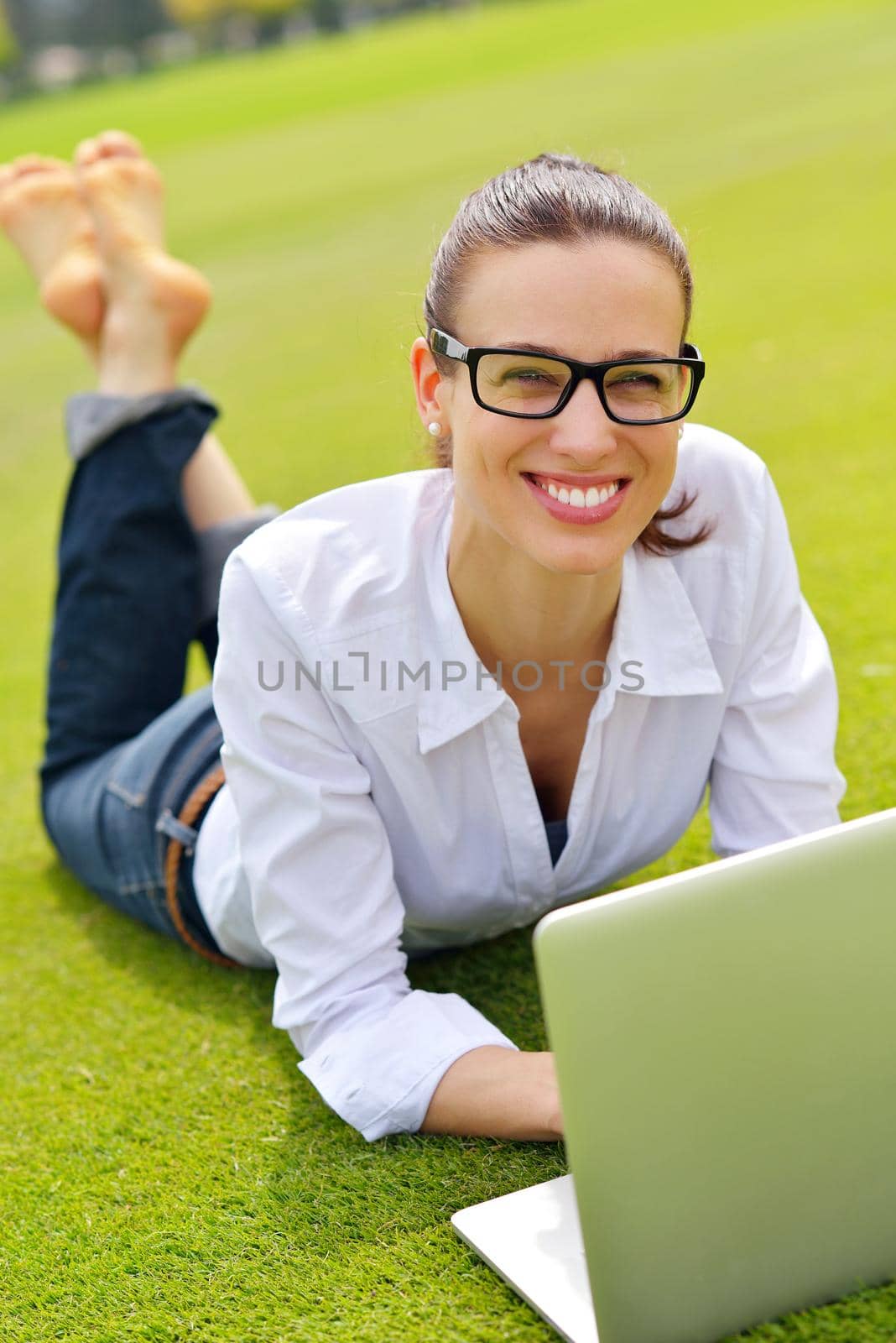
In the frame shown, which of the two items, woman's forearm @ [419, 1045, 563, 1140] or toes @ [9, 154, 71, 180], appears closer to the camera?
woman's forearm @ [419, 1045, 563, 1140]

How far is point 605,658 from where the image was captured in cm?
232

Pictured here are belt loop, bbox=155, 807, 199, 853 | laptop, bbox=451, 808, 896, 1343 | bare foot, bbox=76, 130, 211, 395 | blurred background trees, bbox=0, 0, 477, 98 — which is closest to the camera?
laptop, bbox=451, 808, 896, 1343

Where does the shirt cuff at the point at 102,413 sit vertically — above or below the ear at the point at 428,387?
below

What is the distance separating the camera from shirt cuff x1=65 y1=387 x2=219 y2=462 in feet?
10.6

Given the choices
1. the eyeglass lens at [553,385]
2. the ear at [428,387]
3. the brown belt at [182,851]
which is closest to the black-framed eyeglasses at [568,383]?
the eyeglass lens at [553,385]

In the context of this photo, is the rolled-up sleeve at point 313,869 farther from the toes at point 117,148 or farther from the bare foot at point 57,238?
the toes at point 117,148

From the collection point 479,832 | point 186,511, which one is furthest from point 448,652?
point 186,511

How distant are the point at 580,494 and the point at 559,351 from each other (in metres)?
0.18

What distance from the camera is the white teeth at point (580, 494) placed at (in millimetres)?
1938

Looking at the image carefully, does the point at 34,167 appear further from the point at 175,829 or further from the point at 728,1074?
the point at 728,1074

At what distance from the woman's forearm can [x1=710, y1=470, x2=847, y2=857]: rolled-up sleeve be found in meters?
0.55

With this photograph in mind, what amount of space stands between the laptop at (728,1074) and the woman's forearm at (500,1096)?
43cm

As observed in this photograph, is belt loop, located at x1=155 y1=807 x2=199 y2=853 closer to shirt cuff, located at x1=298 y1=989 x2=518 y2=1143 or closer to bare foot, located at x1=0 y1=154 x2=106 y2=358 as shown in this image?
shirt cuff, located at x1=298 y1=989 x2=518 y2=1143

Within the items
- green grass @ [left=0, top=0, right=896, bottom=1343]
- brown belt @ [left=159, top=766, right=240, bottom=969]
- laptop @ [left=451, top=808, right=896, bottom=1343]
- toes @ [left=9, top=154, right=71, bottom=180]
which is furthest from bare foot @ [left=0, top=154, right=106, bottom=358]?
laptop @ [left=451, top=808, right=896, bottom=1343]
